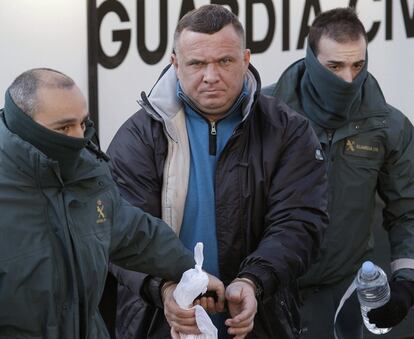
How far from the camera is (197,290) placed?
3.78m

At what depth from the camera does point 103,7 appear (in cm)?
509

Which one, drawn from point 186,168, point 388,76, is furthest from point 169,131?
point 388,76

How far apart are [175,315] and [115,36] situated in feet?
5.38

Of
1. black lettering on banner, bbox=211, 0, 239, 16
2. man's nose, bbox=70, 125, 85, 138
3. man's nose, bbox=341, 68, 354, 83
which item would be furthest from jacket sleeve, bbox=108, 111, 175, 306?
black lettering on banner, bbox=211, 0, 239, 16

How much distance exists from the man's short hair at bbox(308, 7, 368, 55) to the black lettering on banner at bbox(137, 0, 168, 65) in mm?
686

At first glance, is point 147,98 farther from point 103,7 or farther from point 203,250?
point 103,7

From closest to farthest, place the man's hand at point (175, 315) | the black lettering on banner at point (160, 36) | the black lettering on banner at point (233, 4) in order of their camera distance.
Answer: the man's hand at point (175, 315) < the black lettering on banner at point (160, 36) < the black lettering on banner at point (233, 4)

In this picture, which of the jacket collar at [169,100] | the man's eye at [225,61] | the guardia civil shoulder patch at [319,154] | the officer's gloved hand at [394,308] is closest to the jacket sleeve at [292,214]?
the guardia civil shoulder patch at [319,154]

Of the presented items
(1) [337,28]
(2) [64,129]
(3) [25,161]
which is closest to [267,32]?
(1) [337,28]

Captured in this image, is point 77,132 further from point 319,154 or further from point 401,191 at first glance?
point 401,191

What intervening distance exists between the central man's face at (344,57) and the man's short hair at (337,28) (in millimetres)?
21

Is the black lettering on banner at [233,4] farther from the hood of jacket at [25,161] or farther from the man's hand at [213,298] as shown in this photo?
the hood of jacket at [25,161]

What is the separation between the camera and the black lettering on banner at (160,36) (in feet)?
16.8

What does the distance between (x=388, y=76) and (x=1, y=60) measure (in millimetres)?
1662
